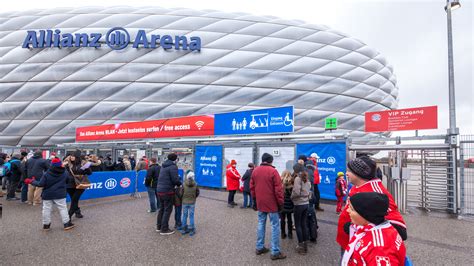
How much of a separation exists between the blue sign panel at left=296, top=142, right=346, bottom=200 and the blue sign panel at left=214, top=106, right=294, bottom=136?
134 centimetres

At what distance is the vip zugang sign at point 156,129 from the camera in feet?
36.5

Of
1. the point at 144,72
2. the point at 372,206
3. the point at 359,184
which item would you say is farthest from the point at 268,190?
the point at 144,72

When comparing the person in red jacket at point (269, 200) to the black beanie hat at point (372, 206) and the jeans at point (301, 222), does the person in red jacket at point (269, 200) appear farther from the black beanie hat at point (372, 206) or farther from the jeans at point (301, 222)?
the black beanie hat at point (372, 206)

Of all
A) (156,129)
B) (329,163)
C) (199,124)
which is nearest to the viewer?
(329,163)

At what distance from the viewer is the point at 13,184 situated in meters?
7.93

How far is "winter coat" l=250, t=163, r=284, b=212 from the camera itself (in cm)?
374

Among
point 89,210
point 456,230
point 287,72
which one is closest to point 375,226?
point 456,230

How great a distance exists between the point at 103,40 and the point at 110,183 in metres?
20.1

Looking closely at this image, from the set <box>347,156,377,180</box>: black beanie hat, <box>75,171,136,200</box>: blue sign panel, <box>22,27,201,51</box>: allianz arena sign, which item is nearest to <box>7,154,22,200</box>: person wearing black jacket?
<box>75,171,136,200</box>: blue sign panel

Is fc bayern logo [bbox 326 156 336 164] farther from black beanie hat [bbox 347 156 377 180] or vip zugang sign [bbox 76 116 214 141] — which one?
black beanie hat [bbox 347 156 377 180]

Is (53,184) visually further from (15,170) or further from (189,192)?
(15,170)

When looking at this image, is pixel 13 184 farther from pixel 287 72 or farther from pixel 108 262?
pixel 287 72

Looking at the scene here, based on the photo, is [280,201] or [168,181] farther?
[168,181]

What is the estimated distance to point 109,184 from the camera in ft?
27.1
